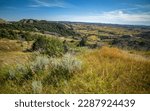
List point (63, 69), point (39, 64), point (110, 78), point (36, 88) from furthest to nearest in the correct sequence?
point (39, 64) < point (63, 69) < point (110, 78) < point (36, 88)

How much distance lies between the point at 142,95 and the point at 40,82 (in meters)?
1.68

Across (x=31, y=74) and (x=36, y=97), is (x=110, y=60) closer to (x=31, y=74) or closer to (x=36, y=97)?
(x=31, y=74)

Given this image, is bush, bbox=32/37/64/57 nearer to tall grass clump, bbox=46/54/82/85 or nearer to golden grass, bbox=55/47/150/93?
tall grass clump, bbox=46/54/82/85

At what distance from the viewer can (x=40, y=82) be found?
467 centimetres

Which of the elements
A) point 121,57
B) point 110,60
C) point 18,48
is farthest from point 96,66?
point 18,48

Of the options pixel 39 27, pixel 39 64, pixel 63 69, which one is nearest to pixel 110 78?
pixel 63 69

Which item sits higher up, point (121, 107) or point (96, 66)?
point (96, 66)

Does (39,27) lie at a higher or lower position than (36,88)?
lower

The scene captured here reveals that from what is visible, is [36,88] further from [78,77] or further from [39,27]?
[39,27]

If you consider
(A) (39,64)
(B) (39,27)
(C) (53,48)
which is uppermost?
(A) (39,64)

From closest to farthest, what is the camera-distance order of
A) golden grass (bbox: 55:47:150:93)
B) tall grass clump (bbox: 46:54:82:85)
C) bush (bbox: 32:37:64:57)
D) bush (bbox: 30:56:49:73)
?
golden grass (bbox: 55:47:150:93) → tall grass clump (bbox: 46:54:82:85) → bush (bbox: 30:56:49:73) → bush (bbox: 32:37:64:57)

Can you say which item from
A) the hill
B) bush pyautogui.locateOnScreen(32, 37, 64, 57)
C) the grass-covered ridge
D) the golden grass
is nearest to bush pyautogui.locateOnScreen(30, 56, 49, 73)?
the grass-covered ridge

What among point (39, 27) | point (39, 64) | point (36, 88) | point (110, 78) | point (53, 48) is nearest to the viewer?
point (36, 88)

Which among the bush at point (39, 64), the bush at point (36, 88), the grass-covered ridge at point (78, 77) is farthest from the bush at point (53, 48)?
the bush at point (36, 88)
